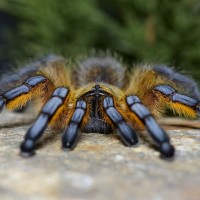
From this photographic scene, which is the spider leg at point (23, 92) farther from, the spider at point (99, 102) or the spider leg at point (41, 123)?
the spider leg at point (41, 123)

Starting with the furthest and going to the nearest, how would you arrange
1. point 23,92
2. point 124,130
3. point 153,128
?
1. point 23,92
2. point 124,130
3. point 153,128

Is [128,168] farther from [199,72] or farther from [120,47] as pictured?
[120,47]

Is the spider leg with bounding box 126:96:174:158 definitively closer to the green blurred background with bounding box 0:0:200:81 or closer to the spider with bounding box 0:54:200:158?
the spider with bounding box 0:54:200:158

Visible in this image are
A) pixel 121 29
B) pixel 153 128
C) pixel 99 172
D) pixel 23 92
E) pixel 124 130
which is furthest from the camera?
Result: pixel 121 29

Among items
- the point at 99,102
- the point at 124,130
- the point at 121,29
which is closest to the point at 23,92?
the point at 99,102

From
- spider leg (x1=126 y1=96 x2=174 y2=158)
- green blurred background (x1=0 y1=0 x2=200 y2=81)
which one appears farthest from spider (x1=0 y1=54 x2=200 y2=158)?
green blurred background (x1=0 y1=0 x2=200 y2=81)

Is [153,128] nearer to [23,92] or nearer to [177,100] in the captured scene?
[177,100]

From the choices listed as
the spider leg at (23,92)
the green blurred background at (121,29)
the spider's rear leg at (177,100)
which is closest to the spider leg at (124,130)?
the spider's rear leg at (177,100)
